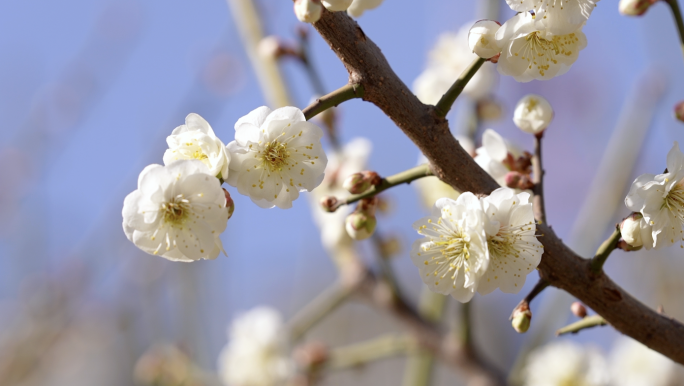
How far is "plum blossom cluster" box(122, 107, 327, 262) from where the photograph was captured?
0.83 m

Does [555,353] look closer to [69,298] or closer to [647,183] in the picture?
[647,183]

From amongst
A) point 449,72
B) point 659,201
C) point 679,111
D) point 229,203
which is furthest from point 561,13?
point 449,72

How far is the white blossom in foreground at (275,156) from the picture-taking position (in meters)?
0.86

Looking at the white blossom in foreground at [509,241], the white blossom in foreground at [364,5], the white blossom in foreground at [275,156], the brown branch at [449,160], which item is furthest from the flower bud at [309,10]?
the white blossom in foreground at [509,241]

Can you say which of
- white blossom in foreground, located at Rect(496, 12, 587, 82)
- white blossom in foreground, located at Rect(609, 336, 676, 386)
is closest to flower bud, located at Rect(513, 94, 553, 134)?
white blossom in foreground, located at Rect(496, 12, 587, 82)

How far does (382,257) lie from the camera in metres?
2.01

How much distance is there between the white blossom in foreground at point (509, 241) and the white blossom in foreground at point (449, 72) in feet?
3.81

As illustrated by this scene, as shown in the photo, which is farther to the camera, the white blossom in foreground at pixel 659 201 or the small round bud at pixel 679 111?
the small round bud at pixel 679 111

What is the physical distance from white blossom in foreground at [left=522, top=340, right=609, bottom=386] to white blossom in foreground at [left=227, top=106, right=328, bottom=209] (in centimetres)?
133

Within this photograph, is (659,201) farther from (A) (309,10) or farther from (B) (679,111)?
(A) (309,10)

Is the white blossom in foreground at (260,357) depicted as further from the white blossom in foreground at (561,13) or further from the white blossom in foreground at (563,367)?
the white blossom in foreground at (561,13)

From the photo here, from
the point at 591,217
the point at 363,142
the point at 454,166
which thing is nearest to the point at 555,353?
the point at 591,217

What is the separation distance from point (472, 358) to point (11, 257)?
9.16 ft

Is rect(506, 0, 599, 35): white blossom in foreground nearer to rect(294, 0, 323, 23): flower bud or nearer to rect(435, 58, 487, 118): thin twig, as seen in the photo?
rect(435, 58, 487, 118): thin twig
